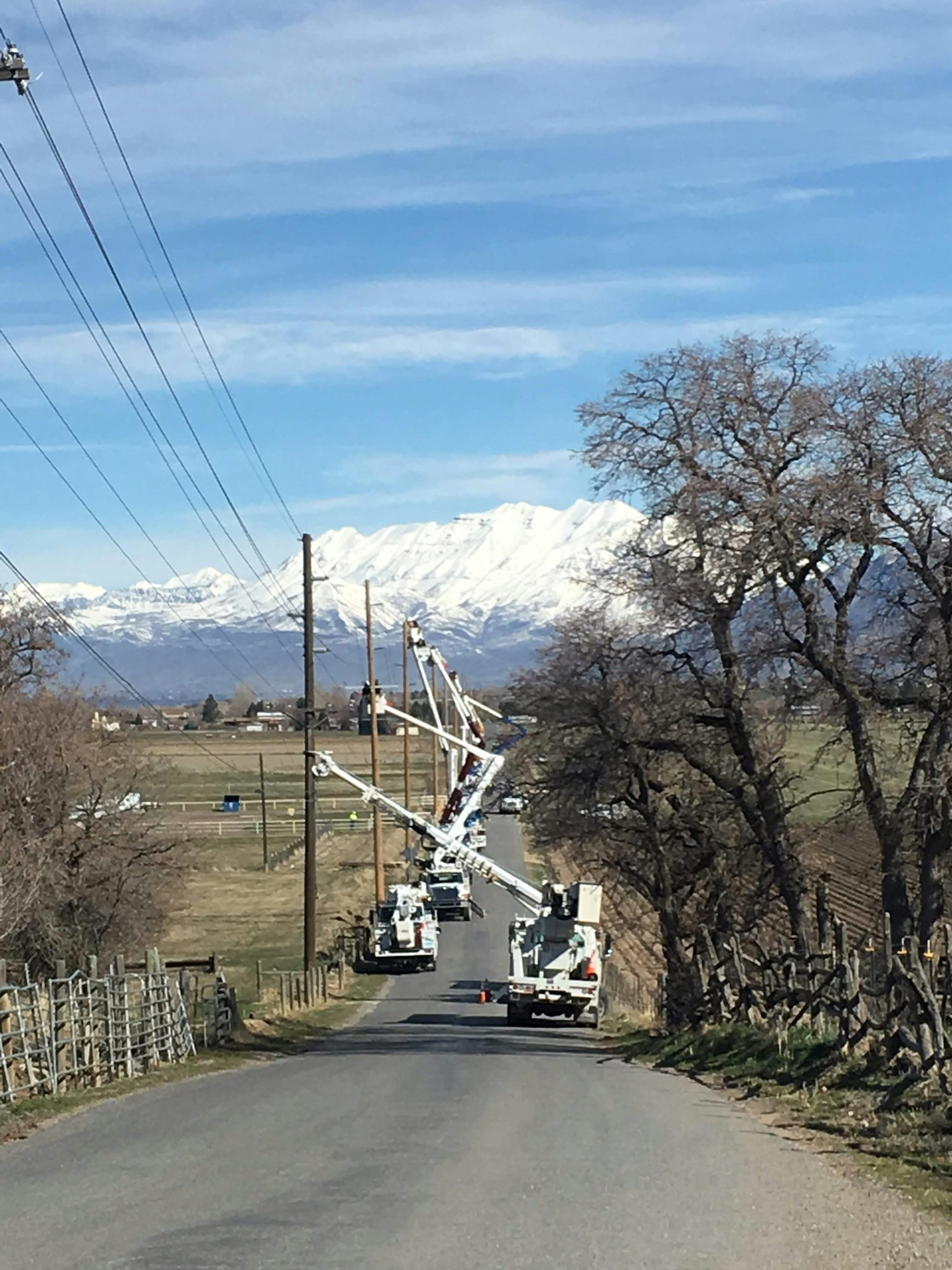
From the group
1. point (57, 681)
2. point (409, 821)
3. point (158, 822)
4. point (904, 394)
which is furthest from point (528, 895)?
point (904, 394)

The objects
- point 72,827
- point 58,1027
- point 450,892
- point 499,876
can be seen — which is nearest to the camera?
point 58,1027

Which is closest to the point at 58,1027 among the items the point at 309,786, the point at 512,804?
the point at 512,804

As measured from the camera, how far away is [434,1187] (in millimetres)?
11000

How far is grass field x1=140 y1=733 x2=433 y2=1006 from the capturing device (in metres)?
57.0

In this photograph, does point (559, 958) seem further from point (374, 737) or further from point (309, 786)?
point (374, 737)

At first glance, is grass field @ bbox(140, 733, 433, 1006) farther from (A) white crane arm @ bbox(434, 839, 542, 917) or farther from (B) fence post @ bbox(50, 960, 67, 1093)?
(B) fence post @ bbox(50, 960, 67, 1093)

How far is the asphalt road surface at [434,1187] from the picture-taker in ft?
29.1

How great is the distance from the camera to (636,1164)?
12.5m

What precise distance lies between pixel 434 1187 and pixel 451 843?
31.5 meters

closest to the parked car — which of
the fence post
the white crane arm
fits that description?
the white crane arm

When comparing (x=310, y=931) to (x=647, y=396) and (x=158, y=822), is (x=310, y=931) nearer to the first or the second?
(x=158, y=822)

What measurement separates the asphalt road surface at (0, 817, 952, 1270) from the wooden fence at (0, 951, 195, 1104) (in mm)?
1275

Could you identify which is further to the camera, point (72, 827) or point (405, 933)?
point (405, 933)

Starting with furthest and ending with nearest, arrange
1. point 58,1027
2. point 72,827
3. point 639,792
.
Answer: point 72,827 < point 639,792 < point 58,1027
